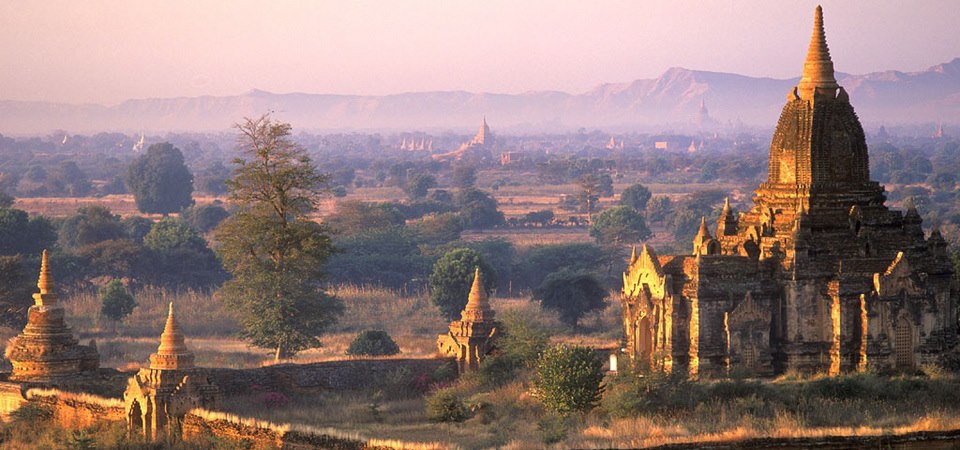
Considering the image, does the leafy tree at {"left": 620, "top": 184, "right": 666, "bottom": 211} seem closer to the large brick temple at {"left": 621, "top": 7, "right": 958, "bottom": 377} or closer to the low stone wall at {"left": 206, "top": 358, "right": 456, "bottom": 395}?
the low stone wall at {"left": 206, "top": 358, "right": 456, "bottom": 395}

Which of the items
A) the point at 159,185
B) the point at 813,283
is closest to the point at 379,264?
the point at 813,283

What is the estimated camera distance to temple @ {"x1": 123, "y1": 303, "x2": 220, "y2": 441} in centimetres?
3616

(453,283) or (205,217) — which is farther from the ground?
(453,283)

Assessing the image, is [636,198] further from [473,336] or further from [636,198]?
[473,336]

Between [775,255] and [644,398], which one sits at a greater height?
[775,255]

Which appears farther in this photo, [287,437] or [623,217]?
[623,217]

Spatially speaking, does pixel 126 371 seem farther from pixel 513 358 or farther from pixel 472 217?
pixel 472 217

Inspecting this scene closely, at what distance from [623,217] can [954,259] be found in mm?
57224

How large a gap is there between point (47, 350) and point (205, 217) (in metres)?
72.8

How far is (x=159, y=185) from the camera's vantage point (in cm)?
13675

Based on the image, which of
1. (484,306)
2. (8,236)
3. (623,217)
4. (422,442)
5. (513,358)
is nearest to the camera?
(422,442)

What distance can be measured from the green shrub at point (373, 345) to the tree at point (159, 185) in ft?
275

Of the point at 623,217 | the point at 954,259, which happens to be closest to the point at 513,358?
the point at 954,259

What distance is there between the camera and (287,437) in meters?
33.1
